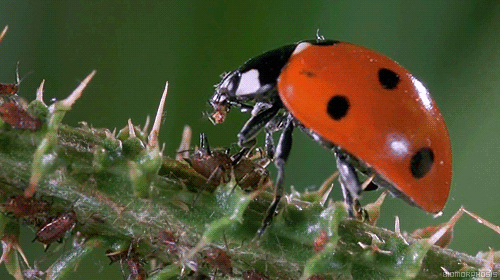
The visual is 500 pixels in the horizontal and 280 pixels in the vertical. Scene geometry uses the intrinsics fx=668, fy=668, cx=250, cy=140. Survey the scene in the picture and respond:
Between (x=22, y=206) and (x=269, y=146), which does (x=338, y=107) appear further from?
(x=22, y=206)

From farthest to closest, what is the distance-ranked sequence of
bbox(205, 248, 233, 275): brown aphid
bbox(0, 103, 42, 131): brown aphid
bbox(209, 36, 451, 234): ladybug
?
bbox(209, 36, 451, 234): ladybug < bbox(205, 248, 233, 275): brown aphid < bbox(0, 103, 42, 131): brown aphid

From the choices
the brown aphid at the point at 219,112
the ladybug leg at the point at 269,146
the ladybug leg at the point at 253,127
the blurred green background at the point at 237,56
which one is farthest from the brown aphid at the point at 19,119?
the blurred green background at the point at 237,56

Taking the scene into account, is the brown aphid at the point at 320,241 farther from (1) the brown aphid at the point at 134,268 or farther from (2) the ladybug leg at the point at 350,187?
(1) the brown aphid at the point at 134,268

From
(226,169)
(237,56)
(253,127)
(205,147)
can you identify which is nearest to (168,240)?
(226,169)

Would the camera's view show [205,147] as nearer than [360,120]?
Yes

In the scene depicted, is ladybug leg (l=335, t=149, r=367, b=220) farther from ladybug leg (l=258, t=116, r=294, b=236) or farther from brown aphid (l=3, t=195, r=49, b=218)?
brown aphid (l=3, t=195, r=49, b=218)

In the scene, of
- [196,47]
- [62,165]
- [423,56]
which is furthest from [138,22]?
[62,165]

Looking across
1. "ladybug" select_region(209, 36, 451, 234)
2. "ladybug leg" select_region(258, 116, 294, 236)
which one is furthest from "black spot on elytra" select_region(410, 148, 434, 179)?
"ladybug leg" select_region(258, 116, 294, 236)
